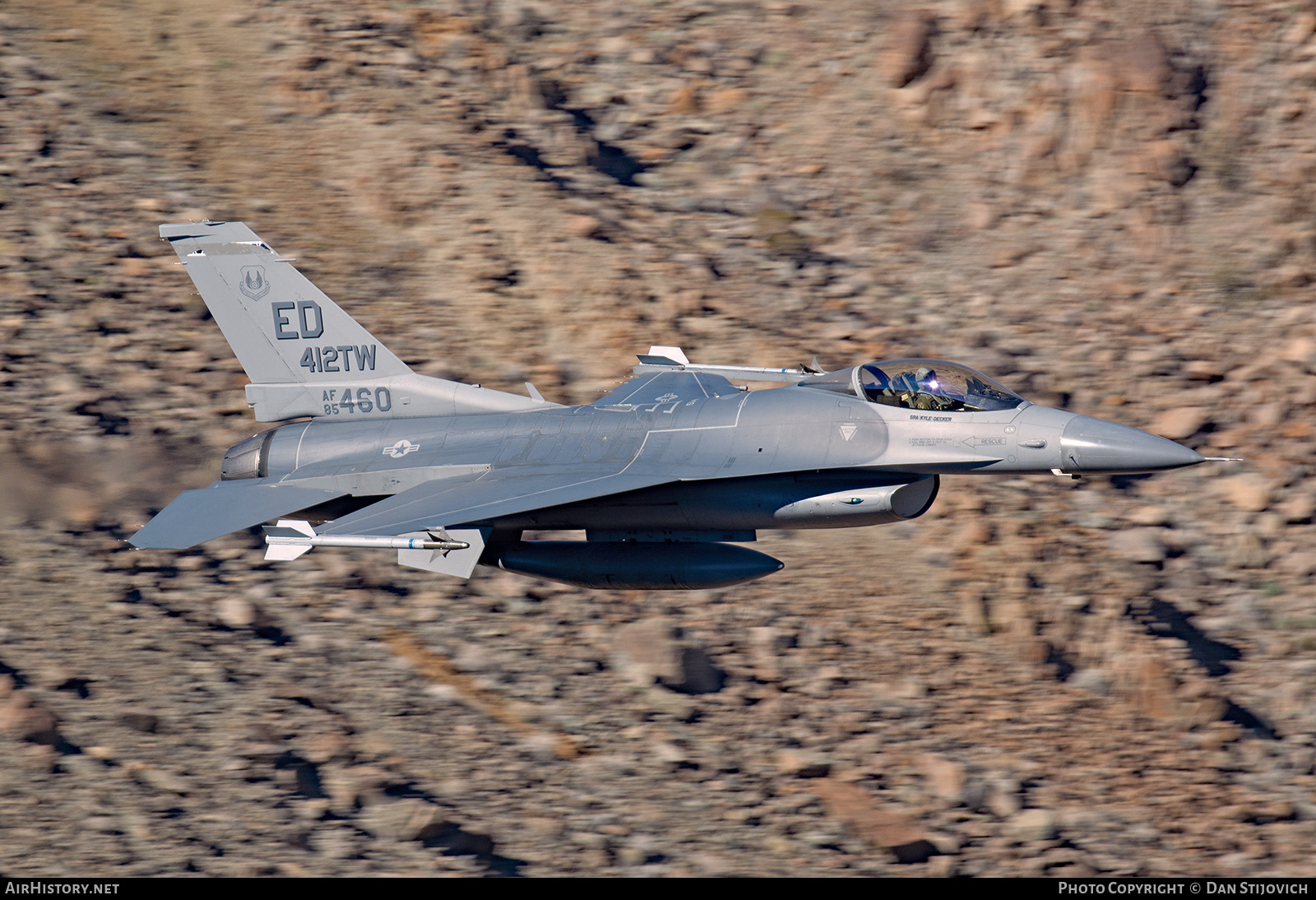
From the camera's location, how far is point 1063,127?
87.7 ft

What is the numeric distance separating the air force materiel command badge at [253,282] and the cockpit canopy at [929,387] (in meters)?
8.62

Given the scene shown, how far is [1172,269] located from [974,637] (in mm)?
9760

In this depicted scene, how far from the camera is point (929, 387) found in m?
15.3

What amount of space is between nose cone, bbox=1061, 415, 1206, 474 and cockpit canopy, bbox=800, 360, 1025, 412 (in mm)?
861

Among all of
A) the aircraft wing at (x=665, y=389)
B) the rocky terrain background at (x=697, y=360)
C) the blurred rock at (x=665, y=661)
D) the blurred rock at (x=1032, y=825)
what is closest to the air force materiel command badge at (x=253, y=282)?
the rocky terrain background at (x=697, y=360)

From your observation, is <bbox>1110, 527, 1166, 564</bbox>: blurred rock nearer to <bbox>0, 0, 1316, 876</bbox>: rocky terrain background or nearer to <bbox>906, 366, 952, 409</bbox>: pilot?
<bbox>0, 0, 1316, 876</bbox>: rocky terrain background

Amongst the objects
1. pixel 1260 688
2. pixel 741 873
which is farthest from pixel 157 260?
pixel 1260 688

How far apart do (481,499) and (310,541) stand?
223 cm

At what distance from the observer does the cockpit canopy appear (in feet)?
49.8

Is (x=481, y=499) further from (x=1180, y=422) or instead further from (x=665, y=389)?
(x=1180, y=422)

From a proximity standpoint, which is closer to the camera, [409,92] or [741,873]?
[741,873]

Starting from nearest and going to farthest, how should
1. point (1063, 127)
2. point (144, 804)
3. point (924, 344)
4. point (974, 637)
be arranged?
1. point (144, 804)
2. point (974, 637)
3. point (924, 344)
4. point (1063, 127)

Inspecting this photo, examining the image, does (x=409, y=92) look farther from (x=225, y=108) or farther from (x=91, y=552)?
(x=91, y=552)

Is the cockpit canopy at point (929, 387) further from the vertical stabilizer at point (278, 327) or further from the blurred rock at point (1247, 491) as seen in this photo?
the blurred rock at point (1247, 491)
